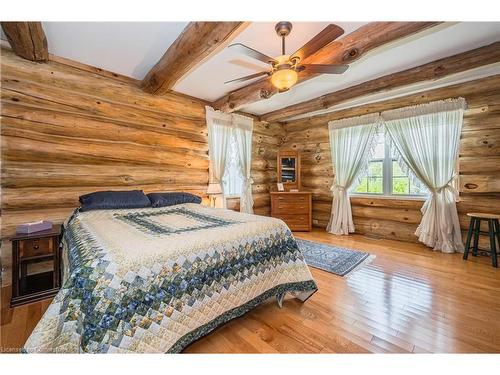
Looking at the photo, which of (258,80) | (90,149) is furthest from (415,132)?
(90,149)

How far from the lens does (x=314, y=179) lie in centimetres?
481

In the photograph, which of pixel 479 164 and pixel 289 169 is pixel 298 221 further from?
pixel 479 164

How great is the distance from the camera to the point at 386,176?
3.95 m

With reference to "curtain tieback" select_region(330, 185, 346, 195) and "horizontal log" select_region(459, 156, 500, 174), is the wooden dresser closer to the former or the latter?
"curtain tieback" select_region(330, 185, 346, 195)

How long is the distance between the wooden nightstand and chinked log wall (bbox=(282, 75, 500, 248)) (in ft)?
14.0

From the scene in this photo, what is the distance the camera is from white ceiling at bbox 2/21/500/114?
80.8 inches

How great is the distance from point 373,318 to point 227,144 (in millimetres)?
3257

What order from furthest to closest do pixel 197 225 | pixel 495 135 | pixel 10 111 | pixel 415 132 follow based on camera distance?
pixel 415 132 → pixel 495 135 → pixel 10 111 → pixel 197 225

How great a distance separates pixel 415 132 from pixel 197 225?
361cm

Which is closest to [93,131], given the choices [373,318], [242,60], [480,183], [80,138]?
[80,138]

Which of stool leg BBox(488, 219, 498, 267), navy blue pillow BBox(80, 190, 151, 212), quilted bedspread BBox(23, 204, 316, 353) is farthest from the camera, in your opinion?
stool leg BBox(488, 219, 498, 267)

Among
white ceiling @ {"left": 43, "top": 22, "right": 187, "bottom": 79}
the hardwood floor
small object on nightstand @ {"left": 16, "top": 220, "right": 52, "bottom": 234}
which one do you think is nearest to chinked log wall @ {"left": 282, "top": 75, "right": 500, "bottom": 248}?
the hardwood floor

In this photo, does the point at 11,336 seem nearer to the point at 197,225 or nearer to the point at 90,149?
the point at 197,225

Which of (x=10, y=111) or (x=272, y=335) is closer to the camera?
(x=272, y=335)
